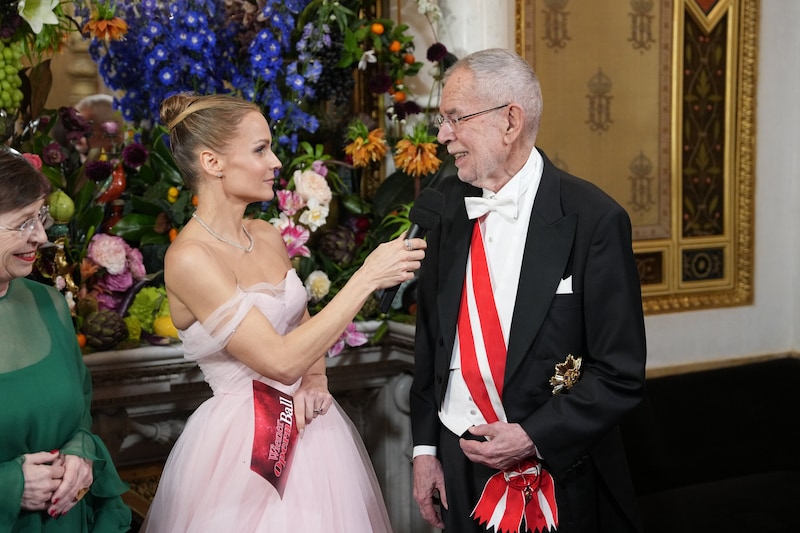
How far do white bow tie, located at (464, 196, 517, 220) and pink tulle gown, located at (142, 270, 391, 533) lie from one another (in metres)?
0.48

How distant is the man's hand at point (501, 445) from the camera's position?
6.88ft

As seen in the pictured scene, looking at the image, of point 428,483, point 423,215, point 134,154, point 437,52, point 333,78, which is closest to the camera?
point 423,215

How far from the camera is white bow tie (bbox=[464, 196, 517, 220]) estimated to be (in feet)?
7.22

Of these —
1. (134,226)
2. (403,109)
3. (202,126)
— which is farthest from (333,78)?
(202,126)

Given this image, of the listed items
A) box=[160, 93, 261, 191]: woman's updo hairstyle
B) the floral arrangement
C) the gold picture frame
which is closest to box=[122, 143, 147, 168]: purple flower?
the floral arrangement

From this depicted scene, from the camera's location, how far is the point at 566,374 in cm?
213

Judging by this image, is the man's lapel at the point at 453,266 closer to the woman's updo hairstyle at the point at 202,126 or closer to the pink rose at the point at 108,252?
the woman's updo hairstyle at the point at 202,126

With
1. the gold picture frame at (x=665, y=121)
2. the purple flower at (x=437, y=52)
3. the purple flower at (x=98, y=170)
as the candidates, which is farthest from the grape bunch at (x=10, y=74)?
the gold picture frame at (x=665, y=121)

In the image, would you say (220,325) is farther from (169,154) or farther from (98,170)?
(169,154)

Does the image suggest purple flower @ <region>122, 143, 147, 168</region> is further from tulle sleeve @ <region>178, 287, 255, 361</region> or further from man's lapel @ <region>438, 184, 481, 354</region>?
man's lapel @ <region>438, 184, 481, 354</region>

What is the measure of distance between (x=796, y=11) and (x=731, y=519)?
7.15 feet

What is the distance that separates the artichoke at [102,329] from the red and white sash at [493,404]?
44.9 inches

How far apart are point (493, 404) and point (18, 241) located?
1.10 metres

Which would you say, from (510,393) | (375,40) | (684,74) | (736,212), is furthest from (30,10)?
(736,212)
